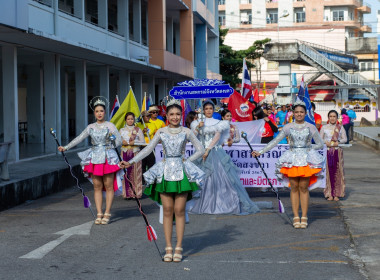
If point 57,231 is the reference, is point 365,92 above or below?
above

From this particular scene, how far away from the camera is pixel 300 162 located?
1012cm

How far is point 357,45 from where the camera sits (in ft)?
262

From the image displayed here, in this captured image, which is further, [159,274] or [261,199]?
[261,199]

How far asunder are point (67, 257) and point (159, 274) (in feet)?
4.42

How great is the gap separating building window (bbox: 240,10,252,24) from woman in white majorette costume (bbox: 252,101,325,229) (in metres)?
81.6

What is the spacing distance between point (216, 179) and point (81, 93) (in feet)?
45.4

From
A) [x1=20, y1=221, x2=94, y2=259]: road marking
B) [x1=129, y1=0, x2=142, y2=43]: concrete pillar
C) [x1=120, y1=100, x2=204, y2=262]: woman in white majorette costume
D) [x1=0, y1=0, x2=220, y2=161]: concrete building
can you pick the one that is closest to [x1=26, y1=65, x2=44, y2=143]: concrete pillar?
[x1=0, y1=0, x2=220, y2=161]: concrete building

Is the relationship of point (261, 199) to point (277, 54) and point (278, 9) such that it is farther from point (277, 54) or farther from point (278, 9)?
point (278, 9)

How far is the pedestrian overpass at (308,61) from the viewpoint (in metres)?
62.5

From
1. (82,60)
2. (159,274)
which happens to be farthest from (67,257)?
(82,60)

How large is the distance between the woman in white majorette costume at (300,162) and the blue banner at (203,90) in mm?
1773

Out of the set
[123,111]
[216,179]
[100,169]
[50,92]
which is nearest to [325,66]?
[50,92]

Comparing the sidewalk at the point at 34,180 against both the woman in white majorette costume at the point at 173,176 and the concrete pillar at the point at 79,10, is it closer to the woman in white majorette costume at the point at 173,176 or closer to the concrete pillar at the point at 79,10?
the woman in white majorette costume at the point at 173,176

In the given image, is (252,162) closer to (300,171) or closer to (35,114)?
(300,171)
